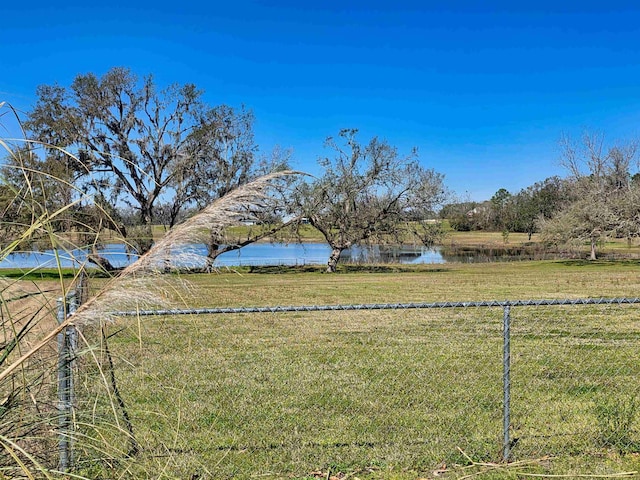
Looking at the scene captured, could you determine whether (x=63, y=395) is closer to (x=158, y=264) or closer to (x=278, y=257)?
(x=158, y=264)

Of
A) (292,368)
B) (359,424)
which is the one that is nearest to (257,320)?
(292,368)

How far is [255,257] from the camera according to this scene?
4072 cm

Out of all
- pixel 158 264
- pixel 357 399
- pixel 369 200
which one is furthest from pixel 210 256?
pixel 369 200

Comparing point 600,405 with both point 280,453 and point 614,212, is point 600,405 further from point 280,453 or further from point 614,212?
point 614,212

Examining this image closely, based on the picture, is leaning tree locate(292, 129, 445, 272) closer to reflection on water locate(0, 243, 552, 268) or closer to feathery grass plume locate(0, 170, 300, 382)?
reflection on water locate(0, 243, 552, 268)

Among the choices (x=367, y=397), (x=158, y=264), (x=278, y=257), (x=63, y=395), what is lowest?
(x=367, y=397)

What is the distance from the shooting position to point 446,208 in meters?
31.8

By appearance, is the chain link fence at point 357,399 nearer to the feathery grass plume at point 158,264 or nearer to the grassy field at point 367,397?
the grassy field at point 367,397

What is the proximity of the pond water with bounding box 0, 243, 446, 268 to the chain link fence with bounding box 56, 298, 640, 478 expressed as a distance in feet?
1.13

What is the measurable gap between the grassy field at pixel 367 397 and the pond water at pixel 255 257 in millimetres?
359

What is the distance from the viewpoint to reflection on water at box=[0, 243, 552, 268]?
2064 millimetres

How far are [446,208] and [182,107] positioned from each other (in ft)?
54.6

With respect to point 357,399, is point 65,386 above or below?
above

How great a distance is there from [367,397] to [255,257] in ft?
117
